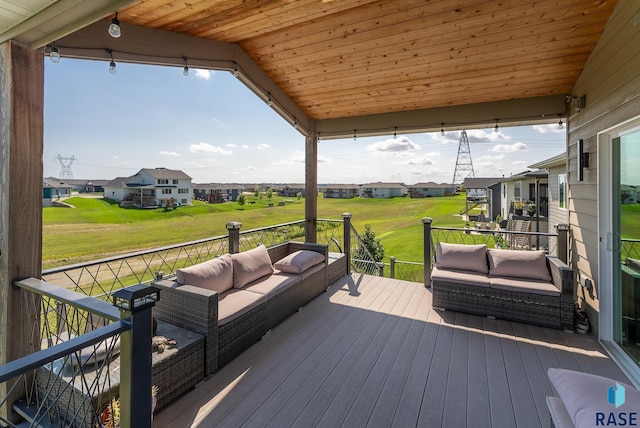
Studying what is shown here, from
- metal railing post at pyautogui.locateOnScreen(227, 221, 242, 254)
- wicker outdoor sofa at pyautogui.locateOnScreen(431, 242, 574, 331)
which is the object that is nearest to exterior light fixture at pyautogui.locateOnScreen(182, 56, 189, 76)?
metal railing post at pyautogui.locateOnScreen(227, 221, 242, 254)

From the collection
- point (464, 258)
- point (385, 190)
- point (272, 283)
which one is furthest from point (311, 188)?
point (385, 190)

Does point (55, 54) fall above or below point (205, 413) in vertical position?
above

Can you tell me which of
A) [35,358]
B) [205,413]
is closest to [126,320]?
[35,358]

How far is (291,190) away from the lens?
6.98 meters

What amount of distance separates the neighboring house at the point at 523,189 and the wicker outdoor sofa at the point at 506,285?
5226 millimetres

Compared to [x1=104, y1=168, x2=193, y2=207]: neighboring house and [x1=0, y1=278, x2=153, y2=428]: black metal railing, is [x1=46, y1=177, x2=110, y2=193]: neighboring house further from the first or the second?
[x1=0, y1=278, x2=153, y2=428]: black metal railing

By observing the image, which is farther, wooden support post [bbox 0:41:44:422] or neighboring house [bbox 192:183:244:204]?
neighboring house [bbox 192:183:244:204]

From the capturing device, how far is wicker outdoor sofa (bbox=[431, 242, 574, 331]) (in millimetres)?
3338

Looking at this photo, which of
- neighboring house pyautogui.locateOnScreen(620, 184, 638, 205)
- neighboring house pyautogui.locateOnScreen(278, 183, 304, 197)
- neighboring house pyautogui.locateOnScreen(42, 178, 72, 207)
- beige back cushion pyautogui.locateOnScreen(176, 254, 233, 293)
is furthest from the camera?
neighboring house pyautogui.locateOnScreen(278, 183, 304, 197)

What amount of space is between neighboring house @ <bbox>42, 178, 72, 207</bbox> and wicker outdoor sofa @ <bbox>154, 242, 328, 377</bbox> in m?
1.13

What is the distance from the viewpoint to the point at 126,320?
4.40 feet

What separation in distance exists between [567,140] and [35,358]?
5574 mm

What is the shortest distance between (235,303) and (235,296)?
0.18 metres

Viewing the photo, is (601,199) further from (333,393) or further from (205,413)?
(205,413)
